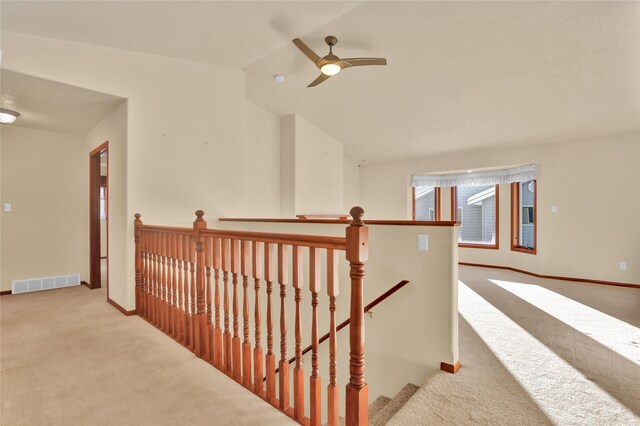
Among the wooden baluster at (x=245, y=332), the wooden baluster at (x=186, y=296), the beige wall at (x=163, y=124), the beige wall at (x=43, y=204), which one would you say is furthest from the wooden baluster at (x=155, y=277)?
the beige wall at (x=43, y=204)

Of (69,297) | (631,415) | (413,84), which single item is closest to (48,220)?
(69,297)

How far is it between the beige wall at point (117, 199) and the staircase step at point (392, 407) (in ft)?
8.88

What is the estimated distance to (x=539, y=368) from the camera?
6.98ft

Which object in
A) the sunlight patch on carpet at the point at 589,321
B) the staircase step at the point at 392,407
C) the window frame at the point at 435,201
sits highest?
the window frame at the point at 435,201

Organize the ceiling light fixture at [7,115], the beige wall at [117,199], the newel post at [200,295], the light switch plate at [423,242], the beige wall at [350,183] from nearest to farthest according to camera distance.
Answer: the newel post at [200,295] < the light switch plate at [423,242] < the ceiling light fixture at [7,115] < the beige wall at [117,199] < the beige wall at [350,183]

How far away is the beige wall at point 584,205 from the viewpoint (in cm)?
470

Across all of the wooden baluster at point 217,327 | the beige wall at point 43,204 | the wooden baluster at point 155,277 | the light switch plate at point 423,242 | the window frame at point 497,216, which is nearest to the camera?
the wooden baluster at point 217,327

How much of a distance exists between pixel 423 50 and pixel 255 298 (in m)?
3.26

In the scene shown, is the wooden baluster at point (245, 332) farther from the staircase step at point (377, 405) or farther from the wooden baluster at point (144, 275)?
the wooden baluster at point (144, 275)

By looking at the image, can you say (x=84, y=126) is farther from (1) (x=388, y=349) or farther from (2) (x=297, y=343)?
(1) (x=388, y=349)

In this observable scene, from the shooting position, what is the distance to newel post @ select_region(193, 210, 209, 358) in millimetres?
2150

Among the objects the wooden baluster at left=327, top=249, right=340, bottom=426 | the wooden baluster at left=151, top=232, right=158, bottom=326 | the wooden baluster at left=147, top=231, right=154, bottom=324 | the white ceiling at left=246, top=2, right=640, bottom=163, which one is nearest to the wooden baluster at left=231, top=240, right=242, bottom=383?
the wooden baluster at left=327, top=249, right=340, bottom=426

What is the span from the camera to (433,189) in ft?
24.1

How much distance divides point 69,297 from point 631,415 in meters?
5.17
